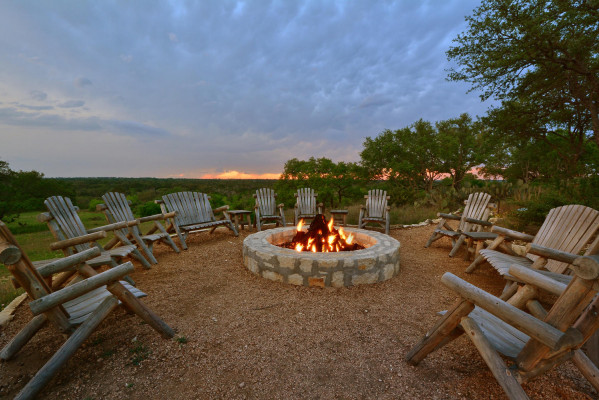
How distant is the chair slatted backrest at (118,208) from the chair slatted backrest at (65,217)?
580 mm

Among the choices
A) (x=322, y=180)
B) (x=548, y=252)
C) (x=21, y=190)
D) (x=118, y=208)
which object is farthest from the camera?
(x=21, y=190)

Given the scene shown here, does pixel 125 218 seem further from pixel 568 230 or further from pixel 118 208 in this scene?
pixel 568 230

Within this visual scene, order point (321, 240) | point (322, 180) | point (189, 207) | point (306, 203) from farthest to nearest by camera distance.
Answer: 1. point (322, 180)
2. point (306, 203)
3. point (189, 207)
4. point (321, 240)

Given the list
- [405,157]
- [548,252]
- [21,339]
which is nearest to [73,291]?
[21,339]

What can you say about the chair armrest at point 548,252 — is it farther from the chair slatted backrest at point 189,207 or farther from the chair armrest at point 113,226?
the chair slatted backrest at point 189,207

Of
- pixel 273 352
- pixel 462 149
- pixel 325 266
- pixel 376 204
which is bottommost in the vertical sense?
pixel 273 352

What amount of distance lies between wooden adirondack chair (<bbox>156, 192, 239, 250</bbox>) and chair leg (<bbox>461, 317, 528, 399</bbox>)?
14.6ft

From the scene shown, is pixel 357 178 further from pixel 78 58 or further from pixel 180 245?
pixel 78 58

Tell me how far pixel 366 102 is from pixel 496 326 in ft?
37.4

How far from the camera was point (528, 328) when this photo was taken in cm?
109

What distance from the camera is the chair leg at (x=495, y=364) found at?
116 cm

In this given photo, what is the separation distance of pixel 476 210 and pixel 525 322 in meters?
3.82

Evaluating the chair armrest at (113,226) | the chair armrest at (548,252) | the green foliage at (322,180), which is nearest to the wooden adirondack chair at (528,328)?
the chair armrest at (548,252)

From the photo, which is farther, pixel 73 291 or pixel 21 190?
pixel 21 190
